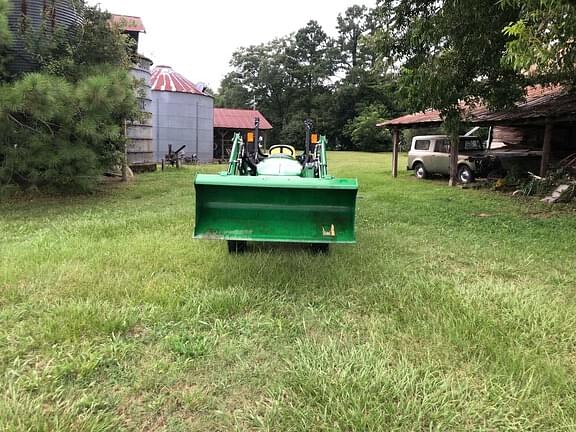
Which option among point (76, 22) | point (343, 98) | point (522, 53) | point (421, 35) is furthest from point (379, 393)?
point (343, 98)

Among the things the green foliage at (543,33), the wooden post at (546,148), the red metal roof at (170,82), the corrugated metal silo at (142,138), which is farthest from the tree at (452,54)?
the red metal roof at (170,82)

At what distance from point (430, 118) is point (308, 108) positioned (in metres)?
38.6

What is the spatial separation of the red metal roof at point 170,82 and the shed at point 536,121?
12159mm

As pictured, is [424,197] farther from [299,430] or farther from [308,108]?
[308,108]

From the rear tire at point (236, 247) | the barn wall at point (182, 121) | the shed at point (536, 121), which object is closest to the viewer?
the rear tire at point (236, 247)

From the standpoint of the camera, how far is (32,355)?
8.82ft

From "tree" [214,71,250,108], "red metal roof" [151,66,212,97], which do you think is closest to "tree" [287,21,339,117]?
"tree" [214,71,250,108]

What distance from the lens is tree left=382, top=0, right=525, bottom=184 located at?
688 cm

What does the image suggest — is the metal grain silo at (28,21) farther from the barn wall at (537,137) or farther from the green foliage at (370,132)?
the green foliage at (370,132)

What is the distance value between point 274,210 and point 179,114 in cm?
2069

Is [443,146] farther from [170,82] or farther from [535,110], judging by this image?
[170,82]

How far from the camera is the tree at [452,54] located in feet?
22.6

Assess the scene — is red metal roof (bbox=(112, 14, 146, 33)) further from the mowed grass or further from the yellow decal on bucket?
the yellow decal on bucket

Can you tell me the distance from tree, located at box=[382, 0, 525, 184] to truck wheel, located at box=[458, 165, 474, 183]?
16.1 ft
